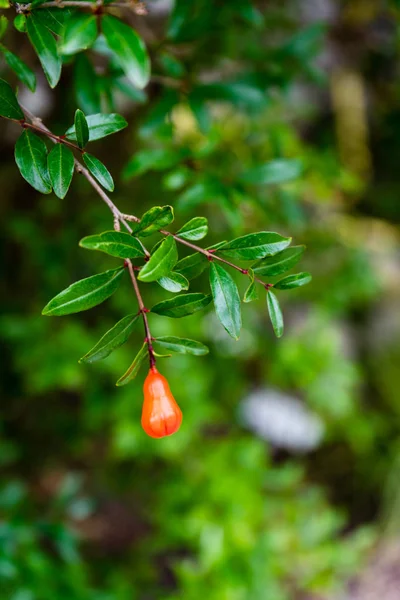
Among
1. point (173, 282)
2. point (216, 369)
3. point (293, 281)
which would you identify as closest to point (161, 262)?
point (173, 282)

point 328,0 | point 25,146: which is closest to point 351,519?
point 25,146

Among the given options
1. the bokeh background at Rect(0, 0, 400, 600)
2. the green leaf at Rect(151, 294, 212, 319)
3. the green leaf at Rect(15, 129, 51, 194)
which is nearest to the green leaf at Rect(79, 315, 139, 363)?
the green leaf at Rect(151, 294, 212, 319)

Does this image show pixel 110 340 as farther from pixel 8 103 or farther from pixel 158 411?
pixel 8 103

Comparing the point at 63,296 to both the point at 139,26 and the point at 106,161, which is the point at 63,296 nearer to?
the point at 139,26

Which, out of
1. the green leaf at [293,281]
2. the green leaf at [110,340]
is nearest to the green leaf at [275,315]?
the green leaf at [293,281]

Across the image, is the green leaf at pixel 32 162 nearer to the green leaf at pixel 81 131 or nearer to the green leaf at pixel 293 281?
the green leaf at pixel 81 131

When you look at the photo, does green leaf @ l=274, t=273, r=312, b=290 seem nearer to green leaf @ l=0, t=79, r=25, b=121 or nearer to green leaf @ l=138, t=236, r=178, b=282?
green leaf @ l=138, t=236, r=178, b=282
